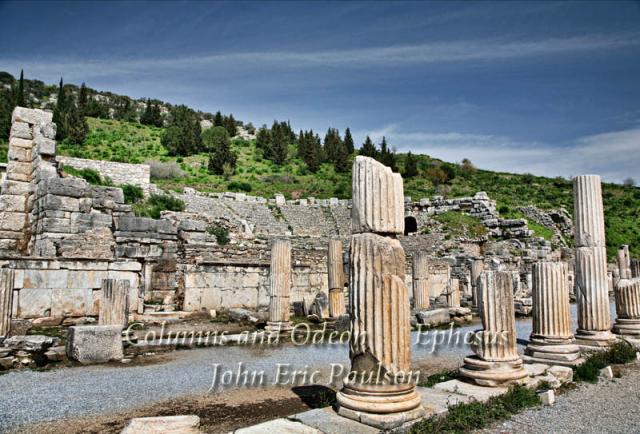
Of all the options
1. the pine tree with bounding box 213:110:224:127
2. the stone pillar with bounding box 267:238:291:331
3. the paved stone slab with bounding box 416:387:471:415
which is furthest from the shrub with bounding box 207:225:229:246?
the pine tree with bounding box 213:110:224:127

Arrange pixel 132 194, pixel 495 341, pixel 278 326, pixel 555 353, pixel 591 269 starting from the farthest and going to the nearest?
pixel 132 194 < pixel 278 326 < pixel 591 269 < pixel 555 353 < pixel 495 341

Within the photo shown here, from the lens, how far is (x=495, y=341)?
6.83 m

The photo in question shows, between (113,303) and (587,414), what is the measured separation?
918 cm

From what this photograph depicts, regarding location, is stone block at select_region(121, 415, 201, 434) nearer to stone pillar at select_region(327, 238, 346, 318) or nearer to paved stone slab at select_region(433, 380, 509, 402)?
paved stone slab at select_region(433, 380, 509, 402)

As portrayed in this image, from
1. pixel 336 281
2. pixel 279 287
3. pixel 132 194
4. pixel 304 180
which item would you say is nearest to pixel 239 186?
pixel 304 180

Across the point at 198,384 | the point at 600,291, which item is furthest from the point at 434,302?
the point at 198,384

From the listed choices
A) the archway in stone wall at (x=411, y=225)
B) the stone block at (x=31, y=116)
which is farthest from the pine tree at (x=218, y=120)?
the stone block at (x=31, y=116)

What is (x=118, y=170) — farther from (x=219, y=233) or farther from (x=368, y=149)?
(x=368, y=149)

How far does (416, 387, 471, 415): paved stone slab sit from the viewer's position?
5.11 metres

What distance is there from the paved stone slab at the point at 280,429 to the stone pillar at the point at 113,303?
23.0 ft

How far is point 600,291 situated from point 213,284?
474 inches

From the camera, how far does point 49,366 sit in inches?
334

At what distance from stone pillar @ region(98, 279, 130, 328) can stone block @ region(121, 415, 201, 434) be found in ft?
21.1

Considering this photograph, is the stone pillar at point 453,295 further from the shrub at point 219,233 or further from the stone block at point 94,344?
the stone block at point 94,344
